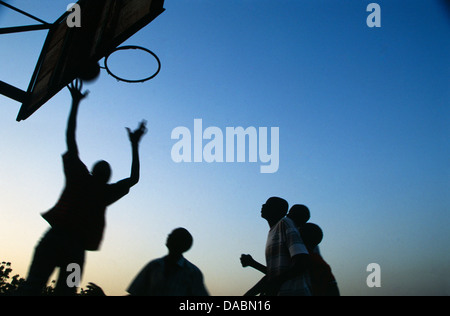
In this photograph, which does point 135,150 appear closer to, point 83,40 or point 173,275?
point 173,275

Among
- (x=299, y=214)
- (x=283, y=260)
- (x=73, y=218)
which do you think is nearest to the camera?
(x=73, y=218)

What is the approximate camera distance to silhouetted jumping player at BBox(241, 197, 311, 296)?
7.94ft

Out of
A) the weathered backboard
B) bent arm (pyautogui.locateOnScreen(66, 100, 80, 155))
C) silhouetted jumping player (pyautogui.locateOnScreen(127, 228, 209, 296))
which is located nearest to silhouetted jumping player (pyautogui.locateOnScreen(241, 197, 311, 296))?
silhouetted jumping player (pyautogui.locateOnScreen(127, 228, 209, 296))

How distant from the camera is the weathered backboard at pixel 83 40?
3.40 m

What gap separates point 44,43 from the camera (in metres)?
5.59

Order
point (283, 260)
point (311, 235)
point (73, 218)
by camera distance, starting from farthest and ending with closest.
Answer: point (311, 235)
point (283, 260)
point (73, 218)

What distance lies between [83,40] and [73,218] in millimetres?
3048

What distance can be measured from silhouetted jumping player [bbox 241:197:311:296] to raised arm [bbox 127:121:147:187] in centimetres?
140

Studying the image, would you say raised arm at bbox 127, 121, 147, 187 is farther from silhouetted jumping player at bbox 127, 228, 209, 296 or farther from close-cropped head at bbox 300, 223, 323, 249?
close-cropped head at bbox 300, 223, 323, 249

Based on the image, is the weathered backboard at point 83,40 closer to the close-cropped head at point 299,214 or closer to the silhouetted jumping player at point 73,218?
the silhouetted jumping player at point 73,218

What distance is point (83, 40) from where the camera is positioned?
438 cm

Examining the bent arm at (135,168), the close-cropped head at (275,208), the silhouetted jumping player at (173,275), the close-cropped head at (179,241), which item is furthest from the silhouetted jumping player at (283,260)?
the bent arm at (135,168)

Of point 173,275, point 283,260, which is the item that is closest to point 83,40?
point 173,275
